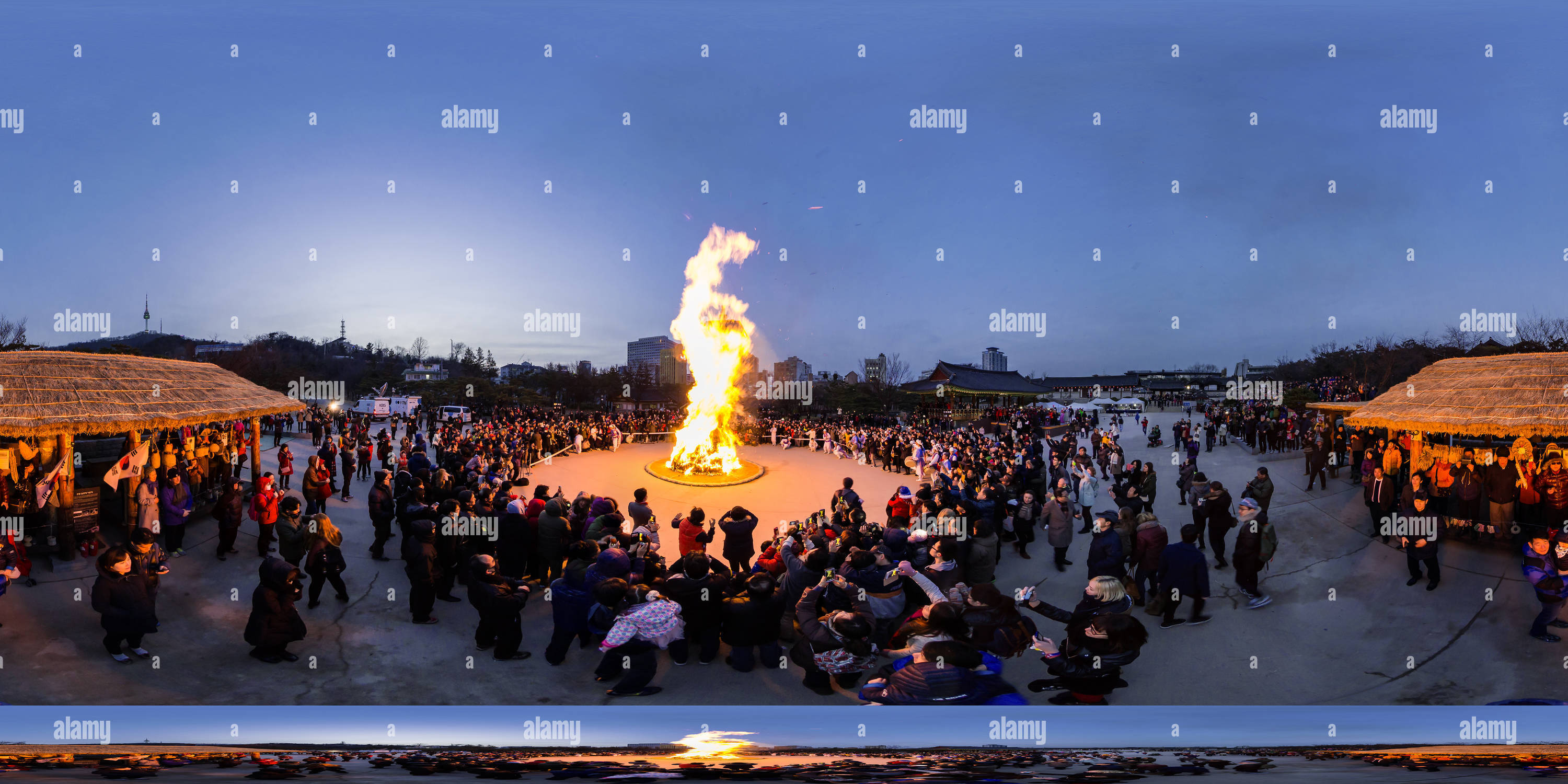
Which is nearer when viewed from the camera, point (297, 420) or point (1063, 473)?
point (1063, 473)

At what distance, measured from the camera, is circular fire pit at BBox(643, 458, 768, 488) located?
66.5 feet

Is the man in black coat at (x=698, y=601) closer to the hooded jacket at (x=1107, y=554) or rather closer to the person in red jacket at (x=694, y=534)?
the person in red jacket at (x=694, y=534)

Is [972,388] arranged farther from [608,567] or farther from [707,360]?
[608,567]

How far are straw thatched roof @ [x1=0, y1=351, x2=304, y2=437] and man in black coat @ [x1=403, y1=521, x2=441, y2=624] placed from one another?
5788 millimetres

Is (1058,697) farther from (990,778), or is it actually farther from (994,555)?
(990,778)

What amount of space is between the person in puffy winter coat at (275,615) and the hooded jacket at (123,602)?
956 millimetres

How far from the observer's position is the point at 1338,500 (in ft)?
43.8

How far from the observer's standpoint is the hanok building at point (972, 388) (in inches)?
2117

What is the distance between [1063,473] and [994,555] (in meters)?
5.57

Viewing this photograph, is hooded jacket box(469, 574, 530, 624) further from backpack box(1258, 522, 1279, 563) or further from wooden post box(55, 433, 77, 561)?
backpack box(1258, 522, 1279, 563)

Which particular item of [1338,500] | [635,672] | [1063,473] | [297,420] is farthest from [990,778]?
[297,420]

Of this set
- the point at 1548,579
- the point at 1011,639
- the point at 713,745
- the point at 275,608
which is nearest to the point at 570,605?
the point at 275,608

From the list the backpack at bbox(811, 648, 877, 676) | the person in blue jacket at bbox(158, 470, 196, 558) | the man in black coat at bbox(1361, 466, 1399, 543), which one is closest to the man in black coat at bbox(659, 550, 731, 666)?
the backpack at bbox(811, 648, 877, 676)

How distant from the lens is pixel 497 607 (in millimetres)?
7090
